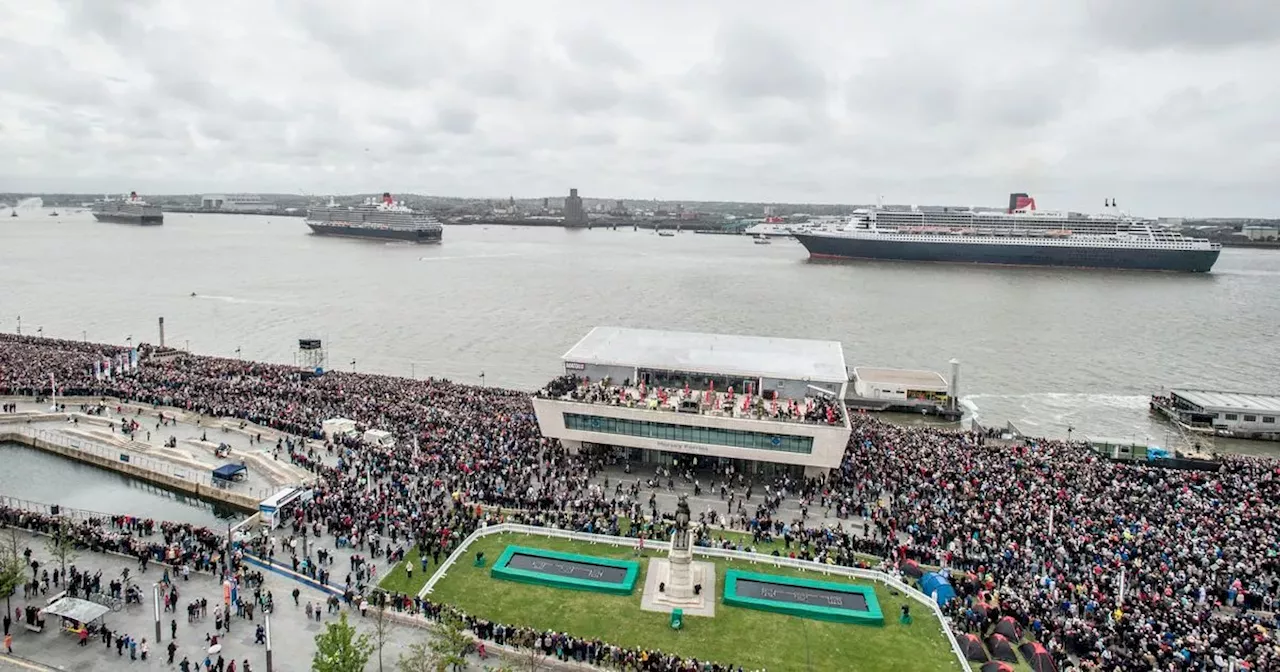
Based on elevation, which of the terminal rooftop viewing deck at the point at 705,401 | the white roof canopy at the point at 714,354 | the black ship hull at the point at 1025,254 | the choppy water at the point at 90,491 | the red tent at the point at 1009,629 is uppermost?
the black ship hull at the point at 1025,254

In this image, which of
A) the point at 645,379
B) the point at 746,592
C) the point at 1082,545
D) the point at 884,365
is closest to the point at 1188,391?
the point at 884,365

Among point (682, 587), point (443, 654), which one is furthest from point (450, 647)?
point (682, 587)

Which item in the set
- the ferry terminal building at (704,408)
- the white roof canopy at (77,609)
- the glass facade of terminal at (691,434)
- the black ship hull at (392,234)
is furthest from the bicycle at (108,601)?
the black ship hull at (392,234)

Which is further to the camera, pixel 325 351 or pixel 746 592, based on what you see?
pixel 325 351

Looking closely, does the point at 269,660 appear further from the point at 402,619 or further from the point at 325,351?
the point at 325,351

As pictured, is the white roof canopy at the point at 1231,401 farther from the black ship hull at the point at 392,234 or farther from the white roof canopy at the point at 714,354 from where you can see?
the black ship hull at the point at 392,234
